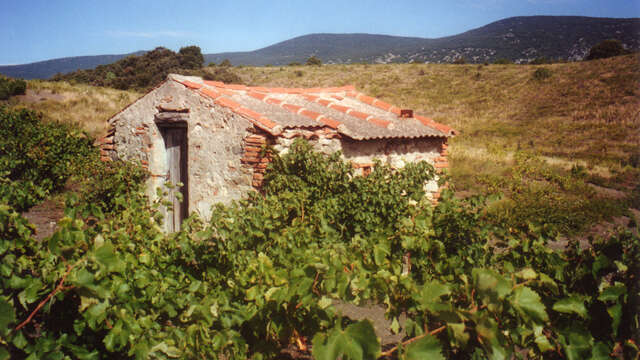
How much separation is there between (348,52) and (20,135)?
80355 mm

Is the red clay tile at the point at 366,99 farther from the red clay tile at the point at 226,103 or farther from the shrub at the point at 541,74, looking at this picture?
the shrub at the point at 541,74

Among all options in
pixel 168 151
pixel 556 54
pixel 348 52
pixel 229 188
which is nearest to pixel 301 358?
pixel 229 188

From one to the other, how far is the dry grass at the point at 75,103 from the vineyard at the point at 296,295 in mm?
16082

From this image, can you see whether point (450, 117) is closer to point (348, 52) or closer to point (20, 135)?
point (20, 135)

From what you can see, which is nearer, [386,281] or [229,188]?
[386,281]

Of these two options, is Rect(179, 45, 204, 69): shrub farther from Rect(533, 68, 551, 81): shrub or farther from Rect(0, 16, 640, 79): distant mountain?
Rect(533, 68, 551, 81): shrub

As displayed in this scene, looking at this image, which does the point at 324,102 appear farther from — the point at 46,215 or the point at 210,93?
the point at 46,215

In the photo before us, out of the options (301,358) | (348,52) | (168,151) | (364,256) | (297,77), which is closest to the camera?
(364,256)

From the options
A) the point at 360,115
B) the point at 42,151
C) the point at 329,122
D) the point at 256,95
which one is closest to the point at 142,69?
the point at 42,151

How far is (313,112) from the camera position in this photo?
635 centimetres

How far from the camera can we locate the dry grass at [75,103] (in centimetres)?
1788

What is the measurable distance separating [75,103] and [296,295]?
78.7 ft

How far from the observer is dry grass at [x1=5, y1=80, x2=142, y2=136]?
17.9 m

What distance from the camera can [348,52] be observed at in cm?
8331
